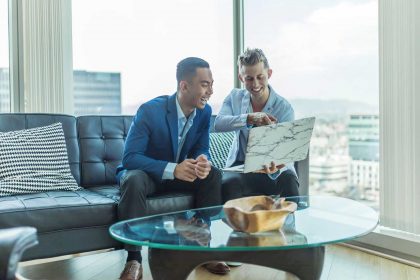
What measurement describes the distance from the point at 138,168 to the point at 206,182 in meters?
0.35

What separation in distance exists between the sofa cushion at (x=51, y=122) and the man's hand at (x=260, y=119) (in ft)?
3.32

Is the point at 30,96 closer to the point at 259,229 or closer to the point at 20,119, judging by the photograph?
the point at 20,119

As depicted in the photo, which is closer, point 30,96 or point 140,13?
point 30,96

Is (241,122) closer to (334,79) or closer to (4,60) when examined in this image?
(334,79)

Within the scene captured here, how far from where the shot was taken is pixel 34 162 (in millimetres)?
2383

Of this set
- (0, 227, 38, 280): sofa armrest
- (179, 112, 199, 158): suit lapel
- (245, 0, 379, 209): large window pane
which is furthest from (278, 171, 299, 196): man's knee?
(0, 227, 38, 280): sofa armrest

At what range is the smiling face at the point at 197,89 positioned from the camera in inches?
92.2

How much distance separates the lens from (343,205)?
80.5 inches

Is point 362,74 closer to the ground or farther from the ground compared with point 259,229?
farther from the ground

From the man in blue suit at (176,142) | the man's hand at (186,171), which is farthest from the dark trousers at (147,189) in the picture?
the man's hand at (186,171)

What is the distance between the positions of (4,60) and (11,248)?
2263mm

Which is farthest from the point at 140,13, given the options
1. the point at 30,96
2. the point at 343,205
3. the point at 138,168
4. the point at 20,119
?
the point at 343,205

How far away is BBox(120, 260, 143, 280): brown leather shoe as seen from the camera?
2.08 metres

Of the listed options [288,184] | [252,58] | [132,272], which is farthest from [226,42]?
[132,272]
